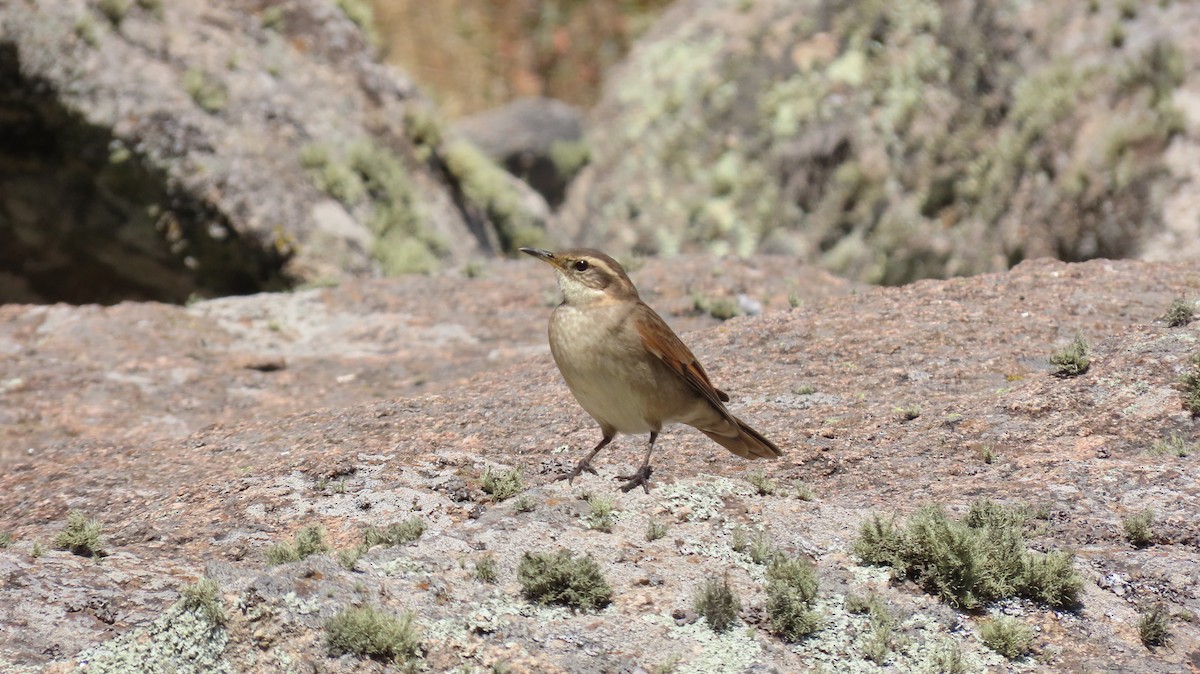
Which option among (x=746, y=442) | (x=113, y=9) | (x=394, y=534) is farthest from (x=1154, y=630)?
(x=113, y=9)

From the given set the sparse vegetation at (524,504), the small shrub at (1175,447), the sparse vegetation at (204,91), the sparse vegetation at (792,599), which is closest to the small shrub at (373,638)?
the sparse vegetation at (524,504)

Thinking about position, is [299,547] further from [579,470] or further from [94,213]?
[94,213]

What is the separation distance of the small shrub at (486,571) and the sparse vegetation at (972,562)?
4.87ft

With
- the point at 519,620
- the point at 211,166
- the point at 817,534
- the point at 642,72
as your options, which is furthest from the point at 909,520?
the point at 642,72

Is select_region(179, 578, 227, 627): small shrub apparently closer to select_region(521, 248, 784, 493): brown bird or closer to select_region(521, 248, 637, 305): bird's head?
select_region(521, 248, 784, 493): brown bird

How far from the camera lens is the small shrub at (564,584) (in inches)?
189

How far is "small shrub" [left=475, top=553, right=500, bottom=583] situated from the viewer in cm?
490

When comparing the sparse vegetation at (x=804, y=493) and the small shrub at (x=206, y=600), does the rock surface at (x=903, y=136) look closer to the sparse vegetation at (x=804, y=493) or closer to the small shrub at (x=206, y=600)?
the sparse vegetation at (x=804, y=493)

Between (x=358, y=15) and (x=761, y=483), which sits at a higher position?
(x=358, y=15)

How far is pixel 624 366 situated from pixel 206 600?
205 centimetres

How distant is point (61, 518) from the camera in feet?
19.3

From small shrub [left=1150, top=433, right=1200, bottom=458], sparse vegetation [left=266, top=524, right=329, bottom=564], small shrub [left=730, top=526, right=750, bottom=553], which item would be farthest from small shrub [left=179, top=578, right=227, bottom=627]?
small shrub [left=1150, top=433, right=1200, bottom=458]

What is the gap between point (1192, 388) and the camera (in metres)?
5.90

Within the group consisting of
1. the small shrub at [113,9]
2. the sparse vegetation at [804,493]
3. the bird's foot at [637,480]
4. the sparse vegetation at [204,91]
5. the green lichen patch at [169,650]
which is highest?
the small shrub at [113,9]
